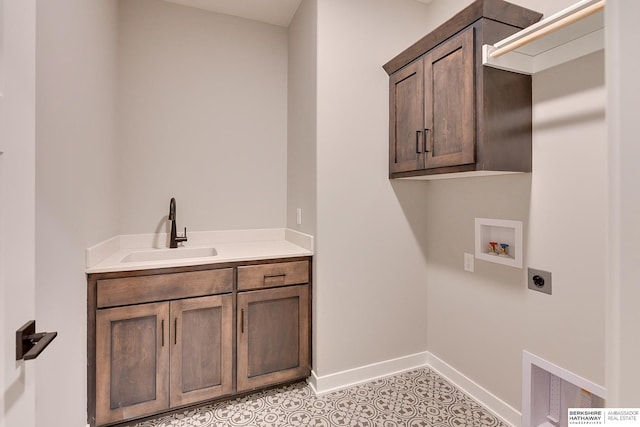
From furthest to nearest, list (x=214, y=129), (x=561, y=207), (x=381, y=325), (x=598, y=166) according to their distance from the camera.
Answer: (x=214, y=129) → (x=381, y=325) → (x=561, y=207) → (x=598, y=166)

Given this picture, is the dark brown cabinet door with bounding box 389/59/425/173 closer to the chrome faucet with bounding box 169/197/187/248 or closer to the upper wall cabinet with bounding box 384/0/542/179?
the upper wall cabinet with bounding box 384/0/542/179

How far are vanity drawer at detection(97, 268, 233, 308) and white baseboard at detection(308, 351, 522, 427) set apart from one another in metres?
0.94

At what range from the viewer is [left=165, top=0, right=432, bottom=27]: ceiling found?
2357mm

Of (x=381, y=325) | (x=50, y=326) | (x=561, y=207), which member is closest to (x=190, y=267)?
(x=50, y=326)

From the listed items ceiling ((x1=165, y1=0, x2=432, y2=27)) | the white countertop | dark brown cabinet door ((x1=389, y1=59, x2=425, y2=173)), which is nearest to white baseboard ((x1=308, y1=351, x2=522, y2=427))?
the white countertop

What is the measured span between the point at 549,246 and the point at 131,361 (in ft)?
7.78

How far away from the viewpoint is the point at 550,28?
4.17 ft

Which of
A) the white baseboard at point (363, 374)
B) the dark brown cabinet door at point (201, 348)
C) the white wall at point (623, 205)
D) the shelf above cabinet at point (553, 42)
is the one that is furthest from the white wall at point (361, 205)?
the white wall at point (623, 205)

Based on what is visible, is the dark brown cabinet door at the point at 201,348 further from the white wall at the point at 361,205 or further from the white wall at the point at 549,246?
the white wall at the point at 549,246

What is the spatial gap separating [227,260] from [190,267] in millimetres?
218

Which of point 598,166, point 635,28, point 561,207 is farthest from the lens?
point 561,207

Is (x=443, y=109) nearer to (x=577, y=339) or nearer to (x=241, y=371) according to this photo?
(x=577, y=339)

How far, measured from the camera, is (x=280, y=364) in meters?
2.07

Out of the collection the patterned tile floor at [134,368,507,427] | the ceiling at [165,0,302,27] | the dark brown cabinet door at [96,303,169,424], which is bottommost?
the patterned tile floor at [134,368,507,427]
